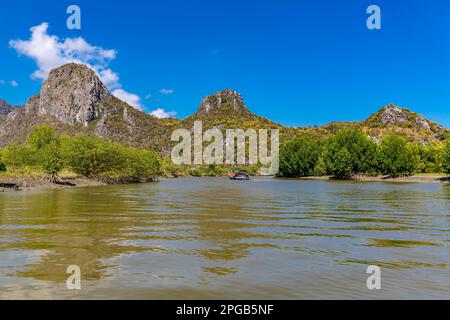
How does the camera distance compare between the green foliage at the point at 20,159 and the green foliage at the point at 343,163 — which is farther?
the green foliage at the point at 343,163

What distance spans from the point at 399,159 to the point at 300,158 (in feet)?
179

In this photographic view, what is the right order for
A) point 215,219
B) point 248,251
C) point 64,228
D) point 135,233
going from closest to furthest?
1. point 248,251
2. point 135,233
3. point 64,228
4. point 215,219

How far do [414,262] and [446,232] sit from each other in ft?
28.6

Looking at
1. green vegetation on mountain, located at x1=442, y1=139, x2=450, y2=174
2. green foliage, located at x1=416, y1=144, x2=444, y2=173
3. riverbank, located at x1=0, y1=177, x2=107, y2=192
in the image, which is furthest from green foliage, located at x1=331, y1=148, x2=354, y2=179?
riverbank, located at x1=0, y1=177, x2=107, y2=192

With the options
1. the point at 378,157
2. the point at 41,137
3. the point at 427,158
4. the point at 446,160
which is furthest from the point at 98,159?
the point at 427,158

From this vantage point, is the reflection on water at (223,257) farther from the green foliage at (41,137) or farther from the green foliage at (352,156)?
the green foliage at (41,137)

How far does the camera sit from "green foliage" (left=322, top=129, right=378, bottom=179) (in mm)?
137875

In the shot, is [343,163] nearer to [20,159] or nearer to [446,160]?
[446,160]

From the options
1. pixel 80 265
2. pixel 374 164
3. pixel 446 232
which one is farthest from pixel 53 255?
pixel 374 164

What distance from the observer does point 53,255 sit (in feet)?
48.0

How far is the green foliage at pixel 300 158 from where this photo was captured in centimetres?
17388

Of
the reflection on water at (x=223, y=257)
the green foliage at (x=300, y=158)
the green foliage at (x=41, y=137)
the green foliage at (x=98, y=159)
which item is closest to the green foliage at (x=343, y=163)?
the green foliage at (x=300, y=158)

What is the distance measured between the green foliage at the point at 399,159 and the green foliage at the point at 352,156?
426cm

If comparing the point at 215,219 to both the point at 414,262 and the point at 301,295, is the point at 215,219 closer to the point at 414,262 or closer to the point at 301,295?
the point at 414,262
